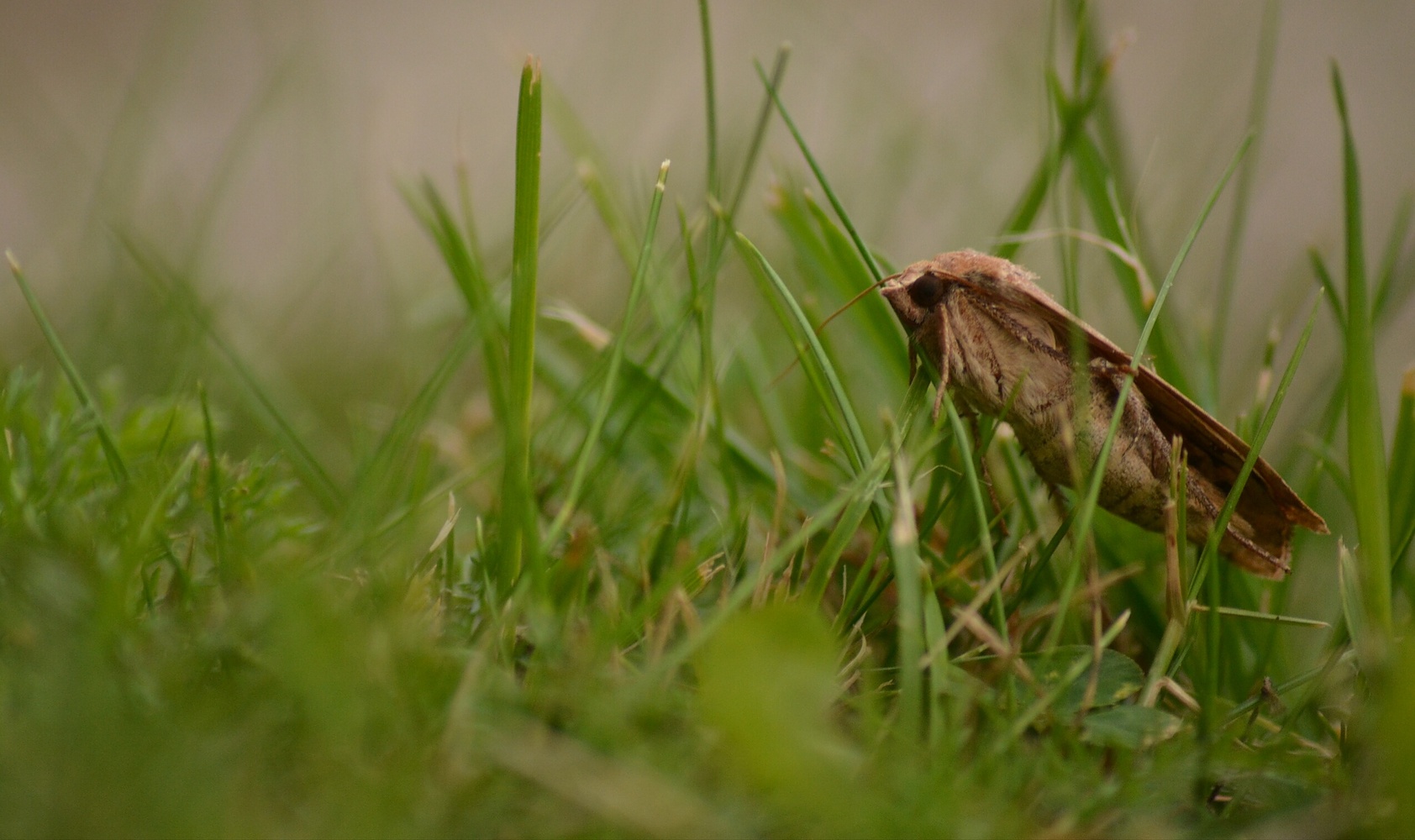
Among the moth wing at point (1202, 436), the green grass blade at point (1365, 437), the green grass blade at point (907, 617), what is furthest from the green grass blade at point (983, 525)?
the green grass blade at point (1365, 437)

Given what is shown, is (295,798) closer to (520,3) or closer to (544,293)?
(544,293)

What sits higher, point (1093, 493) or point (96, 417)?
point (96, 417)

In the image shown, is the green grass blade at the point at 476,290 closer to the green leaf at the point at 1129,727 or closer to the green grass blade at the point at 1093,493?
the green grass blade at the point at 1093,493

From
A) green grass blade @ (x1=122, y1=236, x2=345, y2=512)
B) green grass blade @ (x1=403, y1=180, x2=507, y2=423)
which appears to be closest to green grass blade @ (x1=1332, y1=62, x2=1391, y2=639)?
green grass blade @ (x1=403, y1=180, x2=507, y2=423)

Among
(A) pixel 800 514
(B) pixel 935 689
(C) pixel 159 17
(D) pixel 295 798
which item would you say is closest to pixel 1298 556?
(A) pixel 800 514

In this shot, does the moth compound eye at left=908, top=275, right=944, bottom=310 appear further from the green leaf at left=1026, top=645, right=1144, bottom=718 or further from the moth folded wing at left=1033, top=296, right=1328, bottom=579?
the green leaf at left=1026, top=645, right=1144, bottom=718

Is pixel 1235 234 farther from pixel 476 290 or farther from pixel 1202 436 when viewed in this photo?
pixel 476 290

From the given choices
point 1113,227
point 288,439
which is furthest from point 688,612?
point 1113,227
